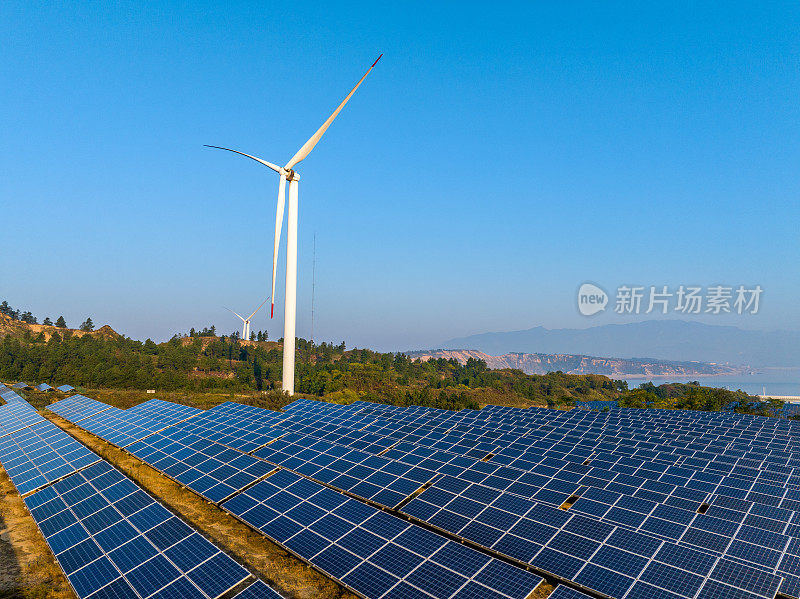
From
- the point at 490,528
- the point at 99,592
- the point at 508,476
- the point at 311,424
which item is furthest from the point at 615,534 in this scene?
the point at 311,424

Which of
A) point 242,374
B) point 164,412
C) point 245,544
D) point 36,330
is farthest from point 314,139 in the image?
point 36,330

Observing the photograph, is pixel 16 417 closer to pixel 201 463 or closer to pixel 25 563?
pixel 201 463

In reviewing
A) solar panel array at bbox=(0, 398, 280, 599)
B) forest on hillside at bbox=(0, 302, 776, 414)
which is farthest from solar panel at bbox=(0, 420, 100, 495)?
forest on hillside at bbox=(0, 302, 776, 414)

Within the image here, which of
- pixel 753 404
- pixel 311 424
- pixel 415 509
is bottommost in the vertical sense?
pixel 753 404

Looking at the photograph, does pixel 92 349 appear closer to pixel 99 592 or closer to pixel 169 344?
pixel 169 344

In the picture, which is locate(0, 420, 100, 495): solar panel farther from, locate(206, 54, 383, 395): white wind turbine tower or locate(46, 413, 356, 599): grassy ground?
locate(206, 54, 383, 395): white wind turbine tower

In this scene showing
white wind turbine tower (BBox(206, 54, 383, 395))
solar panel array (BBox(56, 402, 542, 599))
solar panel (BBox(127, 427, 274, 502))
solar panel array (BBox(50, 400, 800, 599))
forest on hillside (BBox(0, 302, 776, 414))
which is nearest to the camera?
solar panel array (BBox(56, 402, 542, 599))
